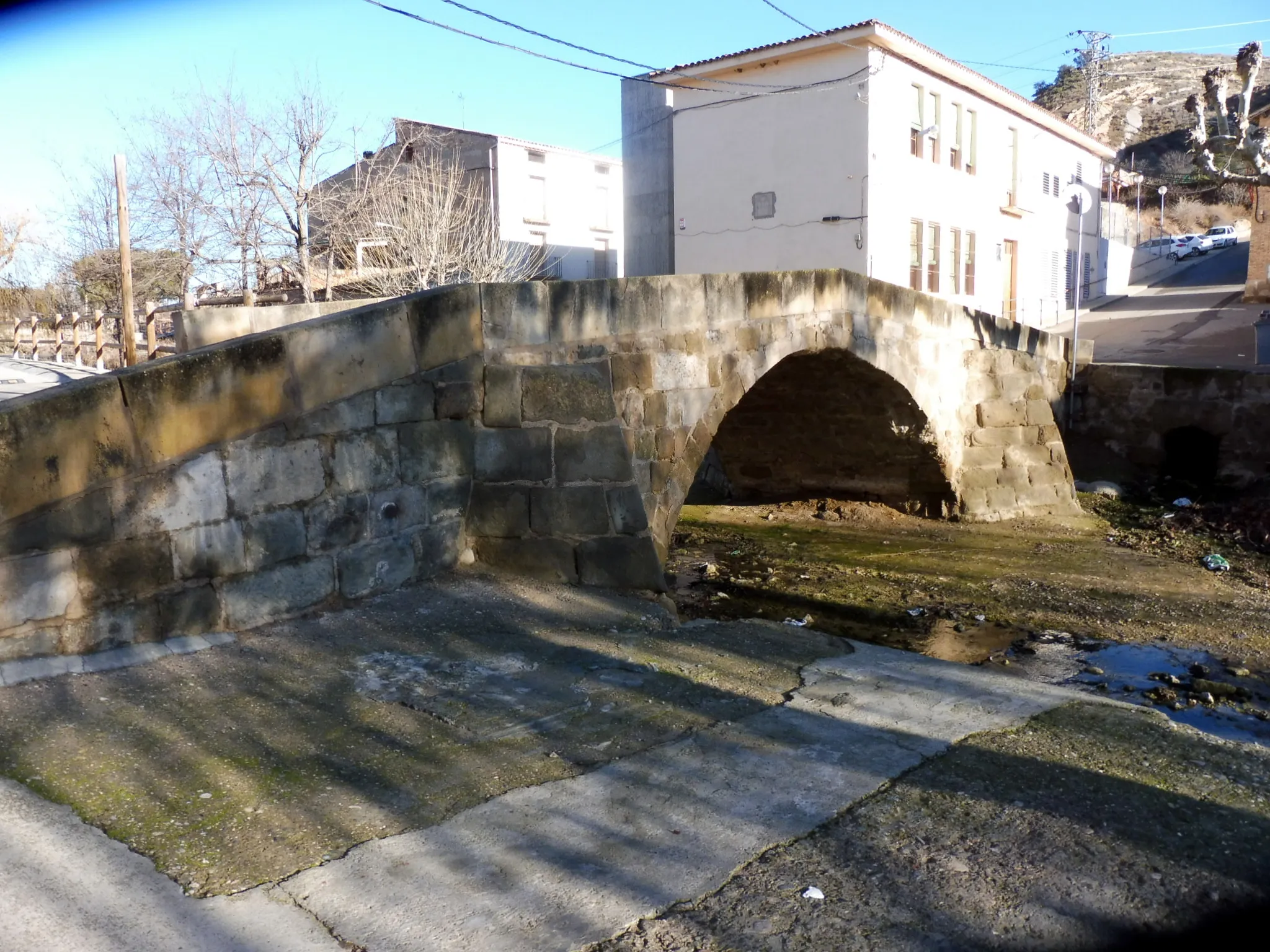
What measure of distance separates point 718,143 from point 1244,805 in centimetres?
2057

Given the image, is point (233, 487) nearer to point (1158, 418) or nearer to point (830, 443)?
point (830, 443)

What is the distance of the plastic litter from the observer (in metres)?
9.79

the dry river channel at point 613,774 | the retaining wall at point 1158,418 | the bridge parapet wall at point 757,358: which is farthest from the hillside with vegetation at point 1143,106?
the dry river channel at point 613,774

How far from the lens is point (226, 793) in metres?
3.23

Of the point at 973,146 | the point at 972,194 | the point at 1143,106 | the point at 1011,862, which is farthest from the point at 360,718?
the point at 1143,106

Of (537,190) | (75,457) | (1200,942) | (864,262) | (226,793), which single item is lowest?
(1200,942)

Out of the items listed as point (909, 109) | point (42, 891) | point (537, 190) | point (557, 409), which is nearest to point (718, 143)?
point (909, 109)

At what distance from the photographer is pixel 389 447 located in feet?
17.3

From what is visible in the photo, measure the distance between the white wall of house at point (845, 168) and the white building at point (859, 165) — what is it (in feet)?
0.10

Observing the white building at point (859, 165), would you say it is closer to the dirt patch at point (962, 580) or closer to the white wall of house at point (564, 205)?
the white wall of house at point (564, 205)

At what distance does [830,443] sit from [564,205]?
19.6 m

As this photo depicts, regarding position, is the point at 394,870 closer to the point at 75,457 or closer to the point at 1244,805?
the point at 75,457

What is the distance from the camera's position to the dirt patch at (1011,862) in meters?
2.71

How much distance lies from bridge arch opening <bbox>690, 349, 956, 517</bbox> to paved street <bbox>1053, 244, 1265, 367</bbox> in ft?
18.5
